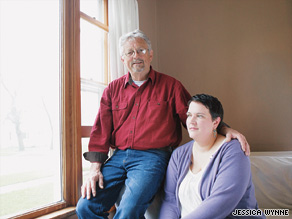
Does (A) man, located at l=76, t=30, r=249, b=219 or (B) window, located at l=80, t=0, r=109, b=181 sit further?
(B) window, located at l=80, t=0, r=109, b=181

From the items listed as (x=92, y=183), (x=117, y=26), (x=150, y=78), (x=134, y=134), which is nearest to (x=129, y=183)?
(x=92, y=183)

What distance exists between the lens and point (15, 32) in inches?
63.3

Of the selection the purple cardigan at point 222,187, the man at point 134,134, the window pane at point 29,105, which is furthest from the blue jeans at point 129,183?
the window pane at point 29,105

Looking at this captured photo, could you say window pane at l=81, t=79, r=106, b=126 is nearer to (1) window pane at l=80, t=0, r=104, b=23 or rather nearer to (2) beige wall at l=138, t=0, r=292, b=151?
(1) window pane at l=80, t=0, r=104, b=23

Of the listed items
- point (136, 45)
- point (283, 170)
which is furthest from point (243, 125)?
point (136, 45)

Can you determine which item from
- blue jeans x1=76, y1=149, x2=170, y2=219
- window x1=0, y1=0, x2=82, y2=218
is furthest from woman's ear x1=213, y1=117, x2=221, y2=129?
window x1=0, y1=0, x2=82, y2=218

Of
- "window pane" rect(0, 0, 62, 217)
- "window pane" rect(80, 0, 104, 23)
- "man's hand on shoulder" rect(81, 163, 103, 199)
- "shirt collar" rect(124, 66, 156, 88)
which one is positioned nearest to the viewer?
"man's hand on shoulder" rect(81, 163, 103, 199)

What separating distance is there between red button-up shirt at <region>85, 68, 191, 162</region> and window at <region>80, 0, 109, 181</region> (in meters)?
0.32

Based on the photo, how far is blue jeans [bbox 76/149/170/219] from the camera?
1325 mm

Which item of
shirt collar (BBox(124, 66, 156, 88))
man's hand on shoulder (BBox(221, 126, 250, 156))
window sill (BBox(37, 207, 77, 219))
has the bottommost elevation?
window sill (BBox(37, 207, 77, 219))

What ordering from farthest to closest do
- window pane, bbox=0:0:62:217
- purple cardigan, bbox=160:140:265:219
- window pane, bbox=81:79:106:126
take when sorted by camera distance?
window pane, bbox=81:79:106:126 < window pane, bbox=0:0:62:217 < purple cardigan, bbox=160:140:265:219

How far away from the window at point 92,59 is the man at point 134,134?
0.32m

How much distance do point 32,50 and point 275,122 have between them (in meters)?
2.54

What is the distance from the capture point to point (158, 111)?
1.64 metres
